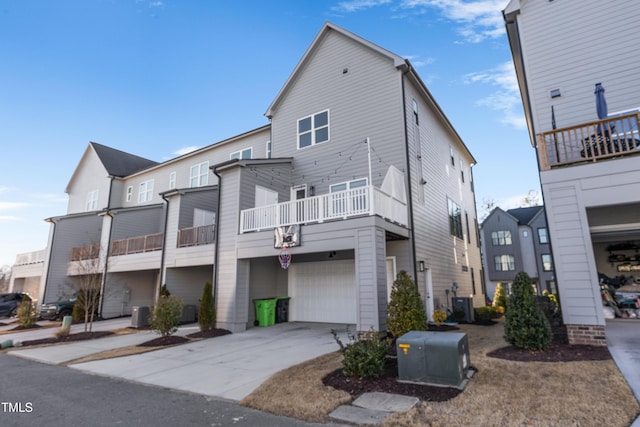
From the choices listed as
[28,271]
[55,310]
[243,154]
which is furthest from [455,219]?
[28,271]

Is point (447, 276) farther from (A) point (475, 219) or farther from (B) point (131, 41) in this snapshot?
(B) point (131, 41)

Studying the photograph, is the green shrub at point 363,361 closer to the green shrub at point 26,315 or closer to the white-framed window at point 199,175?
the white-framed window at point 199,175

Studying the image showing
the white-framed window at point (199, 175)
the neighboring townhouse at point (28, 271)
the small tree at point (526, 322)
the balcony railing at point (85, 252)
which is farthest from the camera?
the neighboring townhouse at point (28, 271)

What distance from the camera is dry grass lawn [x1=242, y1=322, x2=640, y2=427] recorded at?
4090 mm

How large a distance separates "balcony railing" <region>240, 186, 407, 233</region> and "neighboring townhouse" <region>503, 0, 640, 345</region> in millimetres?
4256

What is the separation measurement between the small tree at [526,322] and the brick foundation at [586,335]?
3.24ft

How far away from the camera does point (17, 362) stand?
31.0 ft

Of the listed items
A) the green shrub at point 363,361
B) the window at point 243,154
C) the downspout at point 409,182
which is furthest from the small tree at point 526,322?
the window at point 243,154

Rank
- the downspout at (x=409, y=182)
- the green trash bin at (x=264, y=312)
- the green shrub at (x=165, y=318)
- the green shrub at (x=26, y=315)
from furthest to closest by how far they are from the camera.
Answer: the green shrub at (x=26, y=315)
the green trash bin at (x=264, y=312)
the downspout at (x=409, y=182)
the green shrub at (x=165, y=318)

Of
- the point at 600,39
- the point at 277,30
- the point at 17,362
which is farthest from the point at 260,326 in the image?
the point at 600,39

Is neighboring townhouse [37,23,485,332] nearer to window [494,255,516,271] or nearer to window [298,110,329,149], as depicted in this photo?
window [298,110,329,149]

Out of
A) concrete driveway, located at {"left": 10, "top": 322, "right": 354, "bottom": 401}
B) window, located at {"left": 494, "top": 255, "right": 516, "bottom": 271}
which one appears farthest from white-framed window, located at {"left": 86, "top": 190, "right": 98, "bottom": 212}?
window, located at {"left": 494, "top": 255, "right": 516, "bottom": 271}

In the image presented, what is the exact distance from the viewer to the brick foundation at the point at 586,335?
23.9 feet

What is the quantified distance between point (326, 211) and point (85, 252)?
17537mm
